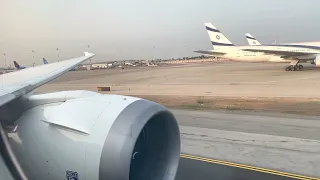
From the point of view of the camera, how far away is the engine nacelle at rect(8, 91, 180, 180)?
9.71 feet

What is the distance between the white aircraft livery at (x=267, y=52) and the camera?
137 feet

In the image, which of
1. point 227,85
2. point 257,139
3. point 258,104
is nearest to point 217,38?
point 227,85

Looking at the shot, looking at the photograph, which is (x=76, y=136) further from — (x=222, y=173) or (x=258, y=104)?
(x=258, y=104)

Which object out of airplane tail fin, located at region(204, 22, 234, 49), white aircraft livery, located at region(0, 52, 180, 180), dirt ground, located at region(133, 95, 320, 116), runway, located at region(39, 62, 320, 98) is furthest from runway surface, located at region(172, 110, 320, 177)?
airplane tail fin, located at region(204, 22, 234, 49)

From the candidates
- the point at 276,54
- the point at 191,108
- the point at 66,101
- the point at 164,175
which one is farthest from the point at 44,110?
the point at 276,54

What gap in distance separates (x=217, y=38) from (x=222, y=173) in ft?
163

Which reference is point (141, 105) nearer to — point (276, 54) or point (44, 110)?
point (44, 110)

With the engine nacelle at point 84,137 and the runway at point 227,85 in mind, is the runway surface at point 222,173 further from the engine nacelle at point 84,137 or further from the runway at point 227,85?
the runway at point 227,85

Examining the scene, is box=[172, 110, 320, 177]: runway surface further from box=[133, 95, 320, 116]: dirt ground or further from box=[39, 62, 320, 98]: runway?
box=[39, 62, 320, 98]: runway

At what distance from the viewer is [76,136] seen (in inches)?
120

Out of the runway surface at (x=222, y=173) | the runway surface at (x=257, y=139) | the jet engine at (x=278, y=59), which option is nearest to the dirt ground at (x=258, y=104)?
the runway surface at (x=257, y=139)

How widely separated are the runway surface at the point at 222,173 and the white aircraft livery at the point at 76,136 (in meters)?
3.44

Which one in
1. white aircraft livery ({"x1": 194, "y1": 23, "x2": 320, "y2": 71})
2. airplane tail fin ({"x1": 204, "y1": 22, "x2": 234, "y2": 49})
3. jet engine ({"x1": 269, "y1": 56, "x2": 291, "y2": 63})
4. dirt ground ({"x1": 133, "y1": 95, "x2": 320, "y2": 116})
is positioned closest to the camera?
dirt ground ({"x1": 133, "y1": 95, "x2": 320, "y2": 116})

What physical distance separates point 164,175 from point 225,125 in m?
9.51
